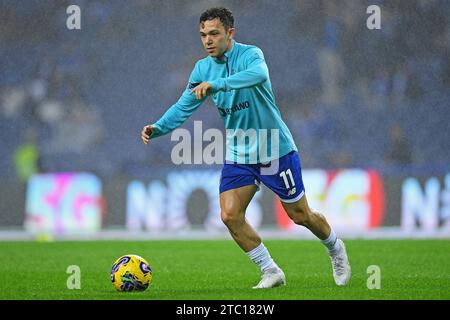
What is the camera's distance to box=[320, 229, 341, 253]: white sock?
311 inches

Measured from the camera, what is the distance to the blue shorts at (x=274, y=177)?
7.69 m

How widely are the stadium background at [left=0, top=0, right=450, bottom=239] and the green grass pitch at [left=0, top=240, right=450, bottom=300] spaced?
137 inches

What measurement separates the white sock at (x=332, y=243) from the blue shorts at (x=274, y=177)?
0.46 meters

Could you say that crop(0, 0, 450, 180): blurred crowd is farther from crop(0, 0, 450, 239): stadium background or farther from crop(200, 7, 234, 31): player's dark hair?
crop(200, 7, 234, 31): player's dark hair

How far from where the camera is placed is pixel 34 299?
7012mm

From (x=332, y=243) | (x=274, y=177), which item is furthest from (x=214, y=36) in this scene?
(x=332, y=243)

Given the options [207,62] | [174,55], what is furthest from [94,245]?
[174,55]

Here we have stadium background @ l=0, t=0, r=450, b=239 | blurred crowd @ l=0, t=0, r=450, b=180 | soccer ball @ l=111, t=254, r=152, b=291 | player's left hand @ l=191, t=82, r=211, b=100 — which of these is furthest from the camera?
blurred crowd @ l=0, t=0, r=450, b=180

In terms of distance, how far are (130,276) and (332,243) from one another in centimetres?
174

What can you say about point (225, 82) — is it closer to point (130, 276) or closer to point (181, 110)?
point (181, 110)

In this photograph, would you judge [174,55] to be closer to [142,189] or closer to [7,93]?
[7,93]

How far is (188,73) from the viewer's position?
64.8 ft

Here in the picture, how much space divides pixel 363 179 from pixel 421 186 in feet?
3.14

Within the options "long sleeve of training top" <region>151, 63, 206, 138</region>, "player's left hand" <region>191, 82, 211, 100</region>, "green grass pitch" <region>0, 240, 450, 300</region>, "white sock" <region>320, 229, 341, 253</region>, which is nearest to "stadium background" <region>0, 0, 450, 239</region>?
"green grass pitch" <region>0, 240, 450, 300</region>
